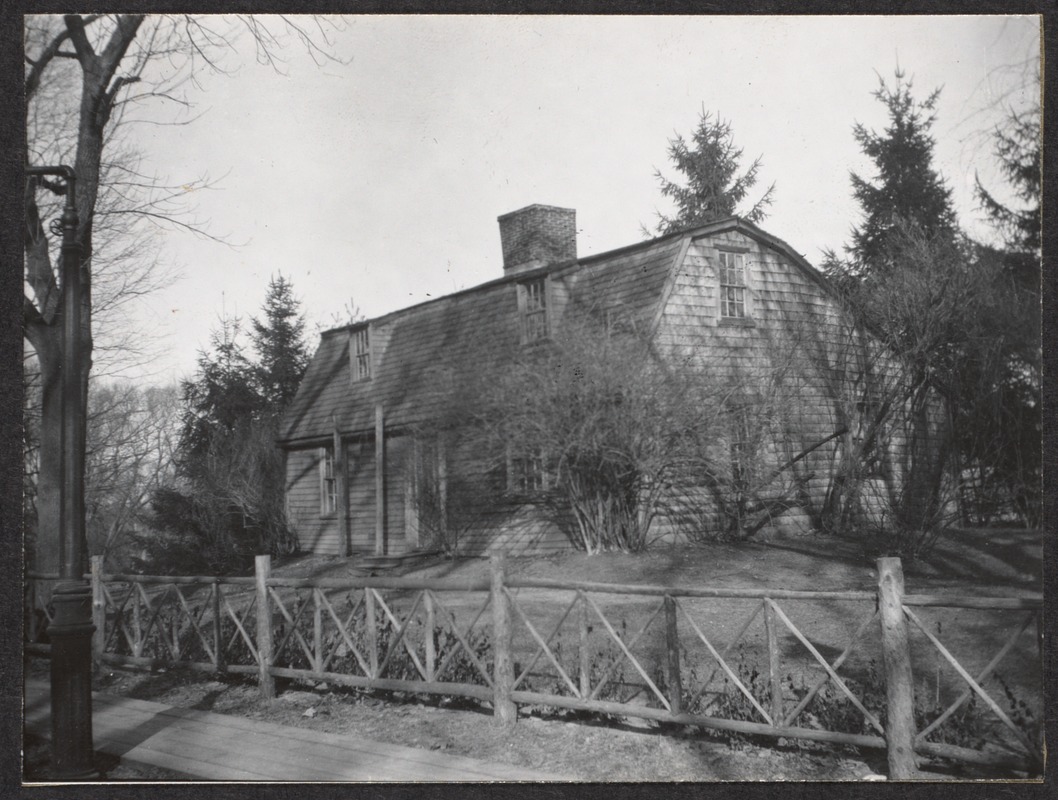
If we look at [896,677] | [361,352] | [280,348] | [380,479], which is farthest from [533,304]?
[896,677]

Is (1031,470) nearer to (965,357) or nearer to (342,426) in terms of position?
Result: (965,357)

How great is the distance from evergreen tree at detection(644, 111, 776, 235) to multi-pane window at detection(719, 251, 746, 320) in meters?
0.73

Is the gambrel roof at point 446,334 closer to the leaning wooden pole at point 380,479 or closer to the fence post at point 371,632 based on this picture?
the leaning wooden pole at point 380,479

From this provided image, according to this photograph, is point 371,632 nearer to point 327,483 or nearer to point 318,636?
point 318,636

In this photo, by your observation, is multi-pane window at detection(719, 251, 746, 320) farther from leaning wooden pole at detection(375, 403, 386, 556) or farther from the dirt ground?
leaning wooden pole at detection(375, 403, 386, 556)

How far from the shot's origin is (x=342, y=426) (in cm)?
1869

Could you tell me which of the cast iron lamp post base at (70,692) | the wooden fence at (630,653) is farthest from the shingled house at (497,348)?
the cast iron lamp post base at (70,692)

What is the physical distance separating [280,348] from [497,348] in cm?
586

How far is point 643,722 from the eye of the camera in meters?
6.22

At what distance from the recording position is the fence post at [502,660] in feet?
21.5

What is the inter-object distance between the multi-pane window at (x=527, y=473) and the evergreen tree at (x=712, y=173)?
4105mm

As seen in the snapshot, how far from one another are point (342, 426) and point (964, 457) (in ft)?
42.7

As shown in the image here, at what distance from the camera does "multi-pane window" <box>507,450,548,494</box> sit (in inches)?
506
